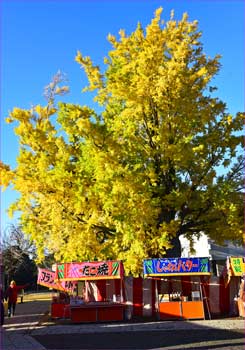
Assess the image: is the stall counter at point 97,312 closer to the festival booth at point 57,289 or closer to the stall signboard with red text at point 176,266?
the festival booth at point 57,289

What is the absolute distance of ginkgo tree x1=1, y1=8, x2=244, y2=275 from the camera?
12516mm

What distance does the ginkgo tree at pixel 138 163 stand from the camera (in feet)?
41.1

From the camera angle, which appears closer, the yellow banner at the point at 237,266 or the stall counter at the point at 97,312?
the stall counter at the point at 97,312

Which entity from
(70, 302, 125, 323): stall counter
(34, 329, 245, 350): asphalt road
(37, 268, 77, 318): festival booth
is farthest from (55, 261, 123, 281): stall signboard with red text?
(34, 329, 245, 350): asphalt road

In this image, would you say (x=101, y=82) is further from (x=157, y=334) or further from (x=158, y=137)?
(x=157, y=334)

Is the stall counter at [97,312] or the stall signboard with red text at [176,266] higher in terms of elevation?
the stall signboard with red text at [176,266]

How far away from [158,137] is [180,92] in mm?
1922

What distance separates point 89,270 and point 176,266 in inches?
126

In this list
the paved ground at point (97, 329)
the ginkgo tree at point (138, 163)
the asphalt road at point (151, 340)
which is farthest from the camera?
the ginkgo tree at point (138, 163)

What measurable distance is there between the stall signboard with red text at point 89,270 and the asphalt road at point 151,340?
112 inches

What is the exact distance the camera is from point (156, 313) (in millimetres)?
14141

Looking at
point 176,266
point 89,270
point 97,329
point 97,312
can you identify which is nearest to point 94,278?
point 89,270

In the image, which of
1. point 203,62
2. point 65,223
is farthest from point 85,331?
point 203,62

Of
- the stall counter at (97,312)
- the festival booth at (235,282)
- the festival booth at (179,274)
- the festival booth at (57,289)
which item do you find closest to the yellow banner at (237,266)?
the festival booth at (235,282)
